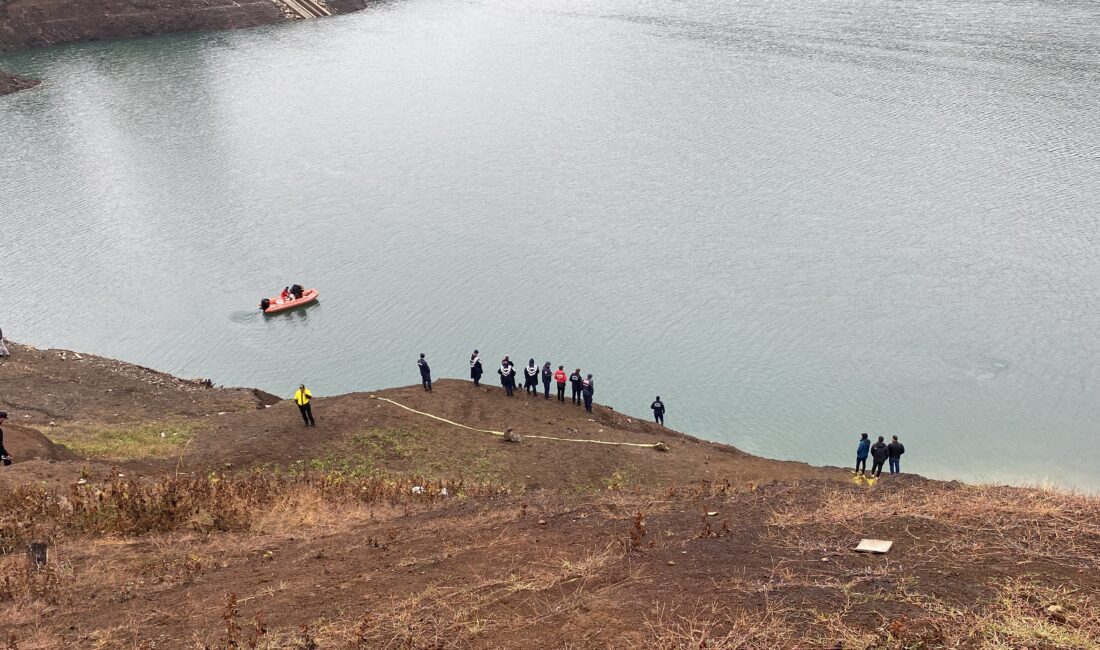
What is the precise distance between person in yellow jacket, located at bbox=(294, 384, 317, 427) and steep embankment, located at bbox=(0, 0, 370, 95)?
300ft

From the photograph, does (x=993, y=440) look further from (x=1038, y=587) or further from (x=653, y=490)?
(x=1038, y=587)

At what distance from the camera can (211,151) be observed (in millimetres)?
66312

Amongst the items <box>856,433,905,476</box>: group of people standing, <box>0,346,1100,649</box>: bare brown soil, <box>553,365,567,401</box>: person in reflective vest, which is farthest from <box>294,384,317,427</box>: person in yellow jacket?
<box>856,433,905,476</box>: group of people standing

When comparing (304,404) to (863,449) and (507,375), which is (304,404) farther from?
(863,449)

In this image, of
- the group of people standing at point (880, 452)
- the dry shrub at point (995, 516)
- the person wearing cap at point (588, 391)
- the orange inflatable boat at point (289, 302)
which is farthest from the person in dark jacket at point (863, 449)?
the orange inflatable boat at point (289, 302)

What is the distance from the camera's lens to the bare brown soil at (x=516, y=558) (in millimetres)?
13398

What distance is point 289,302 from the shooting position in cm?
4294

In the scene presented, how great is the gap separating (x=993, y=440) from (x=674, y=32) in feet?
218

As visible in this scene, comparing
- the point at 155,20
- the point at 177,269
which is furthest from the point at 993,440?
the point at 155,20

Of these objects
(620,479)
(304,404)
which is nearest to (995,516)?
(620,479)

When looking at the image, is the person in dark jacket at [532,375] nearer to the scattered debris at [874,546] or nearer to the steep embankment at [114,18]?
the scattered debris at [874,546]

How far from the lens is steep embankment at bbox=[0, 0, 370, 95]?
99.6m

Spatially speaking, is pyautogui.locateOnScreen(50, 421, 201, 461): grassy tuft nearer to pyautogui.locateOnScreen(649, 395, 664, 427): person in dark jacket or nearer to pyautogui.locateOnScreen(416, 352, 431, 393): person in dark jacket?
pyautogui.locateOnScreen(416, 352, 431, 393): person in dark jacket

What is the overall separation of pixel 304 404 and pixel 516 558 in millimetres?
12096
